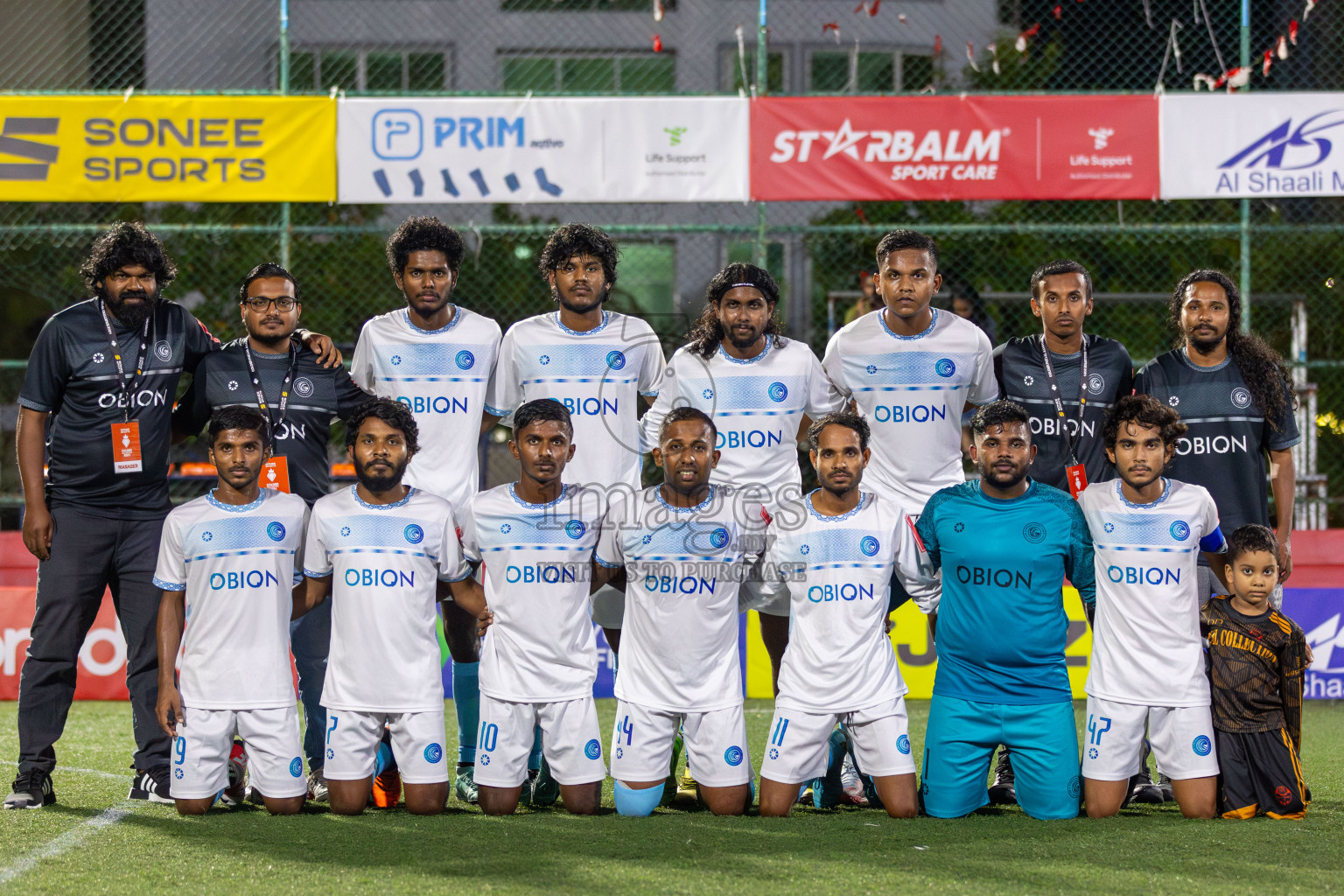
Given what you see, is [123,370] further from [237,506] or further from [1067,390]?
[1067,390]

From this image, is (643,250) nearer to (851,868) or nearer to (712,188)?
(712,188)

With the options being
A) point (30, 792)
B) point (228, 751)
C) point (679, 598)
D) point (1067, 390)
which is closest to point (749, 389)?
point (679, 598)

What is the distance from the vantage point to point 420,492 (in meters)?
4.94

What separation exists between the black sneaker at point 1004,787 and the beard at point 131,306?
12.2ft

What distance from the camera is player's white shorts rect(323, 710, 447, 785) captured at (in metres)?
4.76

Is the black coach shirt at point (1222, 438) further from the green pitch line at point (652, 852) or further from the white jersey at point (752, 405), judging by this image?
the white jersey at point (752, 405)

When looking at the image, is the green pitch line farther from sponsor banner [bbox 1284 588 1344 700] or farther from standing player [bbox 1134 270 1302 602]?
sponsor banner [bbox 1284 588 1344 700]

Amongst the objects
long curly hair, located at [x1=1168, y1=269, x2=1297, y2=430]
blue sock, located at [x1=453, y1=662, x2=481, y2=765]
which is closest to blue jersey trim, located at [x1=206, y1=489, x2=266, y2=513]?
blue sock, located at [x1=453, y1=662, x2=481, y2=765]

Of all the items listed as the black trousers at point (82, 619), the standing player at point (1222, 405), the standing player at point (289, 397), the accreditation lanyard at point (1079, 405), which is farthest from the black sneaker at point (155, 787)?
the standing player at point (1222, 405)

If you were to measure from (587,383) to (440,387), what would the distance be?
57 centimetres

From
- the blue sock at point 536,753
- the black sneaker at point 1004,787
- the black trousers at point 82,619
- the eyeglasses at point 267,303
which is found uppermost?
the eyeglasses at point 267,303

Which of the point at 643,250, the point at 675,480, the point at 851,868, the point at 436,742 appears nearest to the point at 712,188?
the point at 643,250

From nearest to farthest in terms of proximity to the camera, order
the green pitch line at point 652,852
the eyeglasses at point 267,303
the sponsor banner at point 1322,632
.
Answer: the green pitch line at point 652,852
the eyeglasses at point 267,303
the sponsor banner at point 1322,632

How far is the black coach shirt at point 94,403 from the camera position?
5059 millimetres
